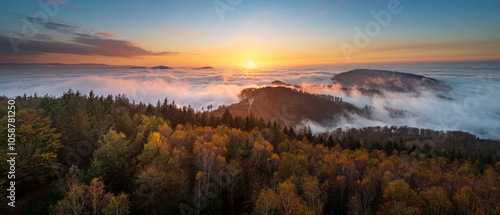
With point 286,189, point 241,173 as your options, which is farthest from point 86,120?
point 286,189

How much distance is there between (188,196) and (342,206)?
2876 cm

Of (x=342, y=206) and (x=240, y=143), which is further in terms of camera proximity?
(x=240, y=143)

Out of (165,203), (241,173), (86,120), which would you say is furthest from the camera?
(86,120)

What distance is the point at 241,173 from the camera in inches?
1752

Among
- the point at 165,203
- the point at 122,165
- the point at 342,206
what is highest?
the point at 122,165

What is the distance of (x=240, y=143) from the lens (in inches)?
2383

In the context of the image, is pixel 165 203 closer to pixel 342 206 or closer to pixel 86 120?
pixel 342 206

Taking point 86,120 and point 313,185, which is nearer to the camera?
point 313,185

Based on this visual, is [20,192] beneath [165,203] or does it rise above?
beneath

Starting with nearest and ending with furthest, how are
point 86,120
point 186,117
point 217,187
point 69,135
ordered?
point 217,187
point 69,135
point 86,120
point 186,117

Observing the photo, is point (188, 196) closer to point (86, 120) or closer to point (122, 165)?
point (122, 165)

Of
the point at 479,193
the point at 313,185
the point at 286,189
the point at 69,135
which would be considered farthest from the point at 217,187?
the point at 479,193

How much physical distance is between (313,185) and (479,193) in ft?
113

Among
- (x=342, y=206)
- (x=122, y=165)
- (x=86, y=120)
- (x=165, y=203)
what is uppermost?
(x=86, y=120)
